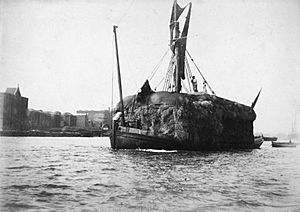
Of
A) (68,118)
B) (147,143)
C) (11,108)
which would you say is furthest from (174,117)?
(11,108)

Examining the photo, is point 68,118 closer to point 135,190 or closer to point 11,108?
point 11,108

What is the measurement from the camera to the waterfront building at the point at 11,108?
5.70 metres

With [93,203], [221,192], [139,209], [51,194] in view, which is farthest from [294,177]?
[51,194]

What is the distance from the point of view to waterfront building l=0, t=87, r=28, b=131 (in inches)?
224

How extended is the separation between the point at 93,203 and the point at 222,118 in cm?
1305

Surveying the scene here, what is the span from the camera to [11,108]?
6.26 m

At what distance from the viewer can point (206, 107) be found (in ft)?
51.9

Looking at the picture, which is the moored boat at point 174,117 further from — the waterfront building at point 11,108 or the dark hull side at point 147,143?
the waterfront building at point 11,108

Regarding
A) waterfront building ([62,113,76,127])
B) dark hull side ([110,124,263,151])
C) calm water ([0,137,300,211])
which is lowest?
calm water ([0,137,300,211])

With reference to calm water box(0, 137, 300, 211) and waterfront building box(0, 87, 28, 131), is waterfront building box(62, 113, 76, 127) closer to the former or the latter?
waterfront building box(0, 87, 28, 131)

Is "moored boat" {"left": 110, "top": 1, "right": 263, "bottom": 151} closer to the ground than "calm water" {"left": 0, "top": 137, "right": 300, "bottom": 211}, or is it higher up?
higher up

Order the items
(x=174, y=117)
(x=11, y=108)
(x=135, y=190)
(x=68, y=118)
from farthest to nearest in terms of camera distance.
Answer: (x=174, y=117)
(x=68, y=118)
(x=11, y=108)
(x=135, y=190)

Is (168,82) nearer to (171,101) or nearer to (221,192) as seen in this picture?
(171,101)

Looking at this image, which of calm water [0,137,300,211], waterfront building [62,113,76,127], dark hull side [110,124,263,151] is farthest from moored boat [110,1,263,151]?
calm water [0,137,300,211]
